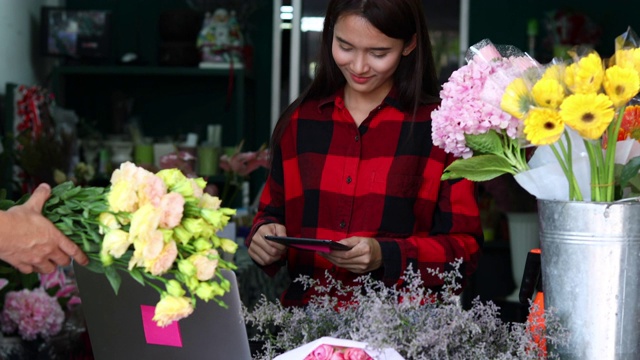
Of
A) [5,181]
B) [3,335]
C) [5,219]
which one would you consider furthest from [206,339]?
[5,181]

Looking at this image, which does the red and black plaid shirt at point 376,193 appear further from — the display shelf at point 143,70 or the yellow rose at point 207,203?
the display shelf at point 143,70

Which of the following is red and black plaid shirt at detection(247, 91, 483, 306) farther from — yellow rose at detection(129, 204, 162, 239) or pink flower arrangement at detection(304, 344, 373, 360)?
yellow rose at detection(129, 204, 162, 239)

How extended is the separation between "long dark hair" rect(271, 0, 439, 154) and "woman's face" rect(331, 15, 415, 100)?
2 cm

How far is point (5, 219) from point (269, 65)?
435 cm

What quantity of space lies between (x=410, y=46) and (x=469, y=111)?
630 mm

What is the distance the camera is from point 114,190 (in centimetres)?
135

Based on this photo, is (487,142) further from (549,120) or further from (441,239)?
(441,239)

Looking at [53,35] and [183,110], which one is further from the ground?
[53,35]

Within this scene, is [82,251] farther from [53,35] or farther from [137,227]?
[53,35]

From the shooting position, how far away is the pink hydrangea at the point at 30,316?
276 cm

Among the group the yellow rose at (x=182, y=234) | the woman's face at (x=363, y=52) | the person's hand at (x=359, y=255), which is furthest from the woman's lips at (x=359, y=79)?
the yellow rose at (x=182, y=234)

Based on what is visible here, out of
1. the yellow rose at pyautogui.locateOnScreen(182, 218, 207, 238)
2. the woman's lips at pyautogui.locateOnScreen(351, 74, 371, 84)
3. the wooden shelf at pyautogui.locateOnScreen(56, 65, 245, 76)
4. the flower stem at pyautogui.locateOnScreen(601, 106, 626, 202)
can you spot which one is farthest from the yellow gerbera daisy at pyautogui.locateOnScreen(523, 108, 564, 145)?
the wooden shelf at pyautogui.locateOnScreen(56, 65, 245, 76)

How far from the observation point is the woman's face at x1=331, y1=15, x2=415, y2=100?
6.86ft

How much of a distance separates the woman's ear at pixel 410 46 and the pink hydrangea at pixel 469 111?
21.7 inches
